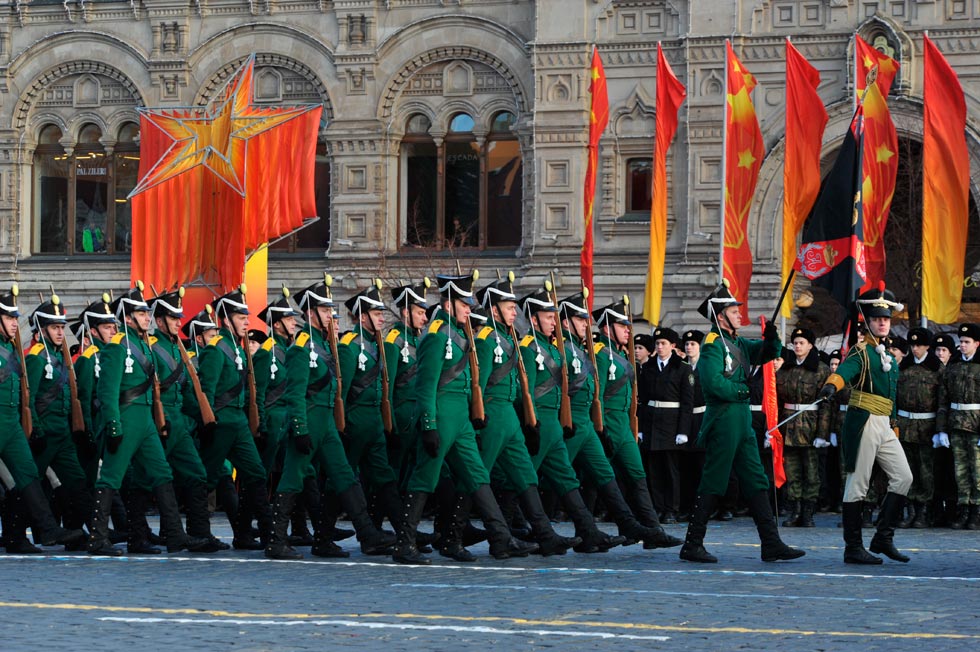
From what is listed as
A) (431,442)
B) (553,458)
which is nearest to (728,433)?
(553,458)

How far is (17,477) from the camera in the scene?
13.9 metres

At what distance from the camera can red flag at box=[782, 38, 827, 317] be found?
22.6 metres

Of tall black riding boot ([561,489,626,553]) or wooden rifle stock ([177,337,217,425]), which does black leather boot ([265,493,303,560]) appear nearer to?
wooden rifle stock ([177,337,217,425])

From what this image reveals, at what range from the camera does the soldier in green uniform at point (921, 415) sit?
17406mm

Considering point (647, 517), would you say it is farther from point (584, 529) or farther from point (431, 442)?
point (431, 442)

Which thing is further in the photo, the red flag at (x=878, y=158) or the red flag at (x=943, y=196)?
the red flag at (x=878, y=158)

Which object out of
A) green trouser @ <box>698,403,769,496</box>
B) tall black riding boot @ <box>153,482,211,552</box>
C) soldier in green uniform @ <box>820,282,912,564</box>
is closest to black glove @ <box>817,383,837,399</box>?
soldier in green uniform @ <box>820,282,912,564</box>

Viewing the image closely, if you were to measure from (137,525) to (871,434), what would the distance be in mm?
5059

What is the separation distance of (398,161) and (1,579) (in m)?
20.5

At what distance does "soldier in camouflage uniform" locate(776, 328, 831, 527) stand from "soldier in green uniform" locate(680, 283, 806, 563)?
4.45m

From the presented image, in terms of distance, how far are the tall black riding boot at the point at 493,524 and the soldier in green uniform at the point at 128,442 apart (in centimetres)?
213

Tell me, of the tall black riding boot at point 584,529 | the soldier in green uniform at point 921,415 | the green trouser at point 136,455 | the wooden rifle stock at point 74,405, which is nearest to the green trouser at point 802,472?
the soldier in green uniform at point 921,415

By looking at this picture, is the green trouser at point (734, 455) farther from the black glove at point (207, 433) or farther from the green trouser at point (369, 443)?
the black glove at point (207, 433)

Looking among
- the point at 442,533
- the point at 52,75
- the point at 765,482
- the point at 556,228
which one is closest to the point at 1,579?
the point at 442,533
